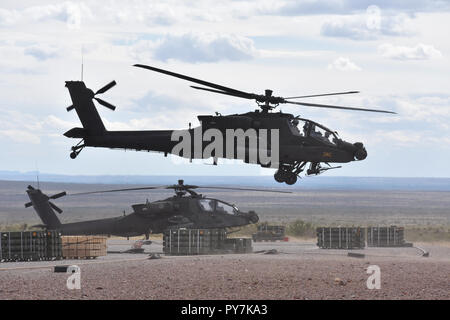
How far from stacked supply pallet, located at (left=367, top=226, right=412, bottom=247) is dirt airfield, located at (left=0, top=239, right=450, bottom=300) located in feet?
38.0

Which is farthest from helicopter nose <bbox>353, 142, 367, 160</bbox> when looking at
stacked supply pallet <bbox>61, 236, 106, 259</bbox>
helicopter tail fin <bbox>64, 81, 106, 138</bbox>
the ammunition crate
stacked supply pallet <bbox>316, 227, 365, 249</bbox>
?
the ammunition crate

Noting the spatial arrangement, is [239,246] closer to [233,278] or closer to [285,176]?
[285,176]

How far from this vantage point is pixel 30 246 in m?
35.2

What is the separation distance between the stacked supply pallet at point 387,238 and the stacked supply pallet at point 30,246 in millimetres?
18258

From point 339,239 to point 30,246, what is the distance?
15.5 metres

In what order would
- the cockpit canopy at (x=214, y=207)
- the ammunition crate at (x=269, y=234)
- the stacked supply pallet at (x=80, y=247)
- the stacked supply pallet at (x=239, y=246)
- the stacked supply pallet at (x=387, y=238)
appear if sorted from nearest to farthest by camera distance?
the stacked supply pallet at (x=80, y=247), the cockpit canopy at (x=214, y=207), the stacked supply pallet at (x=239, y=246), the stacked supply pallet at (x=387, y=238), the ammunition crate at (x=269, y=234)

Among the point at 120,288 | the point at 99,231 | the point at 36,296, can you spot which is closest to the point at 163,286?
the point at 120,288

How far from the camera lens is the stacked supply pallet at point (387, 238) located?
4697 centimetres

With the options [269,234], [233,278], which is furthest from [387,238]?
[233,278]

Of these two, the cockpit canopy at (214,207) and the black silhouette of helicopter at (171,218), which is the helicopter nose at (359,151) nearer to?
the black silhouette of helicopter at (171,218)

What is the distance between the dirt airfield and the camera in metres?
24.8

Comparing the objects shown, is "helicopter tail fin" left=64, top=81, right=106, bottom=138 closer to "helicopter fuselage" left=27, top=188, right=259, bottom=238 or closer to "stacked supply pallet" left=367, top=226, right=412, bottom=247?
"helicopter fuselage" left=27, top=188, right=259, bottom=238

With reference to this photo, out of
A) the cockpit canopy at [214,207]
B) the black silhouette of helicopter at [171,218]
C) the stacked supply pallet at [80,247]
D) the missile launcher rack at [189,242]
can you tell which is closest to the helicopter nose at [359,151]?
the black silhouette of helicopter at [171,218]
